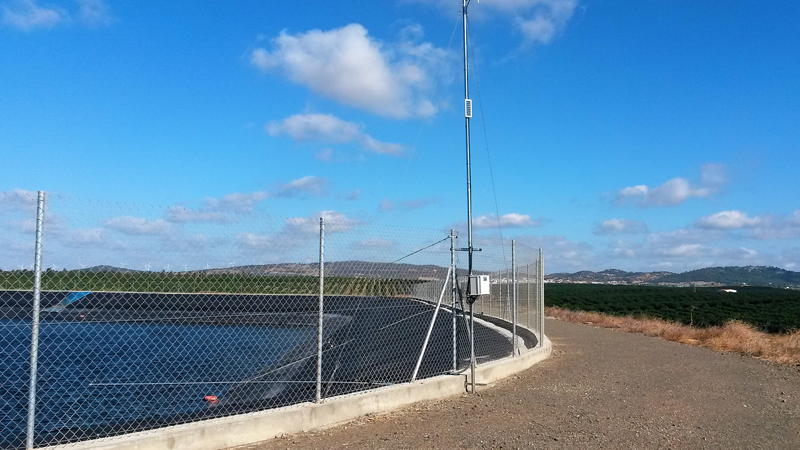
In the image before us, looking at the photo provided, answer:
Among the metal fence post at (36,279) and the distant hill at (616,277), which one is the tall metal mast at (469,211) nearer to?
the metal fence post at (36,279)

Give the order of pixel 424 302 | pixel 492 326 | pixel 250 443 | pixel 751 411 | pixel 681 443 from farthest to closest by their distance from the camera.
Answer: pixel 424 302
pixel 492 326
pixel 751 411
pixel 681 443
pixel 250 443

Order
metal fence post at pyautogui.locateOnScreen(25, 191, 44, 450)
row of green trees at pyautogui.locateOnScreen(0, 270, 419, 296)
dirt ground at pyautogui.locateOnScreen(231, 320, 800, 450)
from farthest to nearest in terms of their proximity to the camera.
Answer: dirt ground at pyautogui.locateOnScreen(231, 320, 800, 450)
row of green trees at pyautogui.locateOnScreen(0, 270, 419, 296)
metal fence post at pyautogui.locateOnScreen(25, 191, 44, 450)

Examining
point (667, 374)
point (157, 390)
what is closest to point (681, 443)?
point (667, 374)

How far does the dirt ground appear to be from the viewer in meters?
6.81

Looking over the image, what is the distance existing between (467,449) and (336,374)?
619cm

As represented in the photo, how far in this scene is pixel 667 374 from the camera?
1179 centimetres

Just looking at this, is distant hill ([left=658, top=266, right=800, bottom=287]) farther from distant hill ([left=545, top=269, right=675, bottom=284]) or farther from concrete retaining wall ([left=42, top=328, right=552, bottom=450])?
concrete retaining wall ([left=42, top=328, right=552, bottom=450])

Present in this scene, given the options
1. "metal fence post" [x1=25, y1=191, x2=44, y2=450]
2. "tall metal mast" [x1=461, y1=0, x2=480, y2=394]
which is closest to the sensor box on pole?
"tall metal mast" [x1=461, y1=0, x2=480, y2=394]

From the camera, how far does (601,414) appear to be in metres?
8.20

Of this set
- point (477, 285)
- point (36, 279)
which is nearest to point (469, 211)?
point (477, 285)

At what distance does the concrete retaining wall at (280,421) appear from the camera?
18.2ft

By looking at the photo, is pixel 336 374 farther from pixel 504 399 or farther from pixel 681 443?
pixel 681 443

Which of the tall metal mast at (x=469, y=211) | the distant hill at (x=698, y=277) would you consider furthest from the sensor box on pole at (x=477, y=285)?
the distant hill at (x=698, y=277)

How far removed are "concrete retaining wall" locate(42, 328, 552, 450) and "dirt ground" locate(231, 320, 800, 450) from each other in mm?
138
